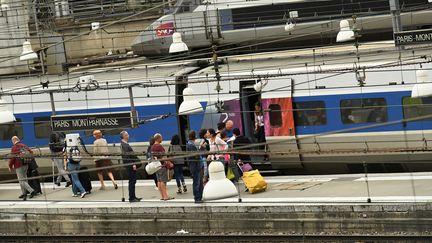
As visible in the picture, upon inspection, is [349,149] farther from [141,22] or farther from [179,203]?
[141,22]

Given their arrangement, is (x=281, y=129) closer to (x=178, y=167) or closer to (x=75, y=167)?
(x=178, y=167)

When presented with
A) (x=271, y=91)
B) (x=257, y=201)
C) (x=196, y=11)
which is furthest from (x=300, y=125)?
(x=196, y=11)

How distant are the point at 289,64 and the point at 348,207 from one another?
23.0 ft

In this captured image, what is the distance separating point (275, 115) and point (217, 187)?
30.2 feet

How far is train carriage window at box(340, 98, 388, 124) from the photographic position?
26.9 meters

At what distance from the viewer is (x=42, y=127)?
103ft

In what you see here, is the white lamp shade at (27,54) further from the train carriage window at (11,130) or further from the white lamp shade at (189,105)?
the white lamp shade at (189,105)

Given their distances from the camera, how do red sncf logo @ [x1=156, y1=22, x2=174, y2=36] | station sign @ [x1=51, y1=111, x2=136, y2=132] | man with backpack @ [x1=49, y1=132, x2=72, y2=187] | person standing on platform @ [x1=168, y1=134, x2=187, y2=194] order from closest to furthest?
person standing on platform @ [x1=168, y1=134, x2=187, y2=194] → station sign @ [x1=51, y1=111, x2=136, y2=132] → man with backpack @ [x1=49, y1=132, x2=72, y2=187] → red sncf logo @ [x1=156, y1=22, x2=174, y2=36]

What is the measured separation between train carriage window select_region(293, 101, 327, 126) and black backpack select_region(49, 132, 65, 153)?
553cm

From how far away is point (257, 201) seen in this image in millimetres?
24062

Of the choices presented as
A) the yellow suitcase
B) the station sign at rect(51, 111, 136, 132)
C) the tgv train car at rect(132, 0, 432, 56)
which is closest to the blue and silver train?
the yellow suitcase

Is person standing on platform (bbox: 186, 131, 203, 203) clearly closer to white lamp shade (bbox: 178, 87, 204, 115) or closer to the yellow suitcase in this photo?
white lamp shade (bbox: 178, 87, 204, 115)

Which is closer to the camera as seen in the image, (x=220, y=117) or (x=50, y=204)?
(x=50, y=204)

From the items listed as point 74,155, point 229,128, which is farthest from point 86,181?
point 229,128
